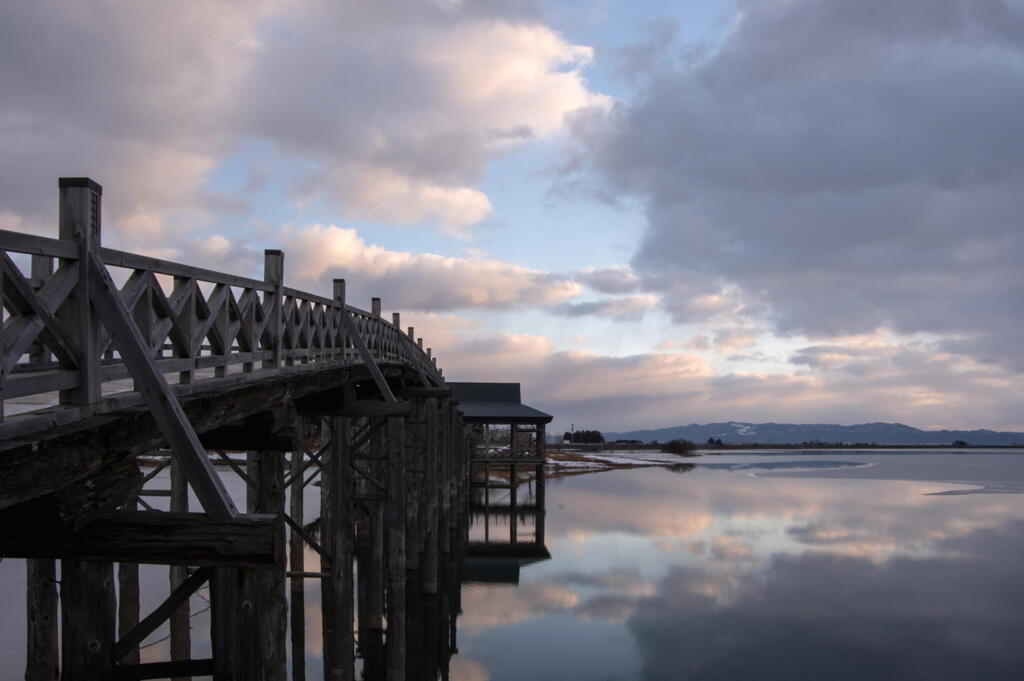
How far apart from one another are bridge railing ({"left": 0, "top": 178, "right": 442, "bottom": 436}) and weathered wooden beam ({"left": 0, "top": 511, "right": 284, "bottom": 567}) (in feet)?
2.36

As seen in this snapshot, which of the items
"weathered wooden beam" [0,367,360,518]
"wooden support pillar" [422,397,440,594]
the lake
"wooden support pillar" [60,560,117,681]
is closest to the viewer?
"weathered wooden beam" [0,367,360,518]

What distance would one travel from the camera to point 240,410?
7051 millimetres

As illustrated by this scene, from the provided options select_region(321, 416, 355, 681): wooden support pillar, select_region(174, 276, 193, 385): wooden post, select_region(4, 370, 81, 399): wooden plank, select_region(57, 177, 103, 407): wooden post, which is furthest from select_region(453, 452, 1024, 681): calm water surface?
select_region(4, 370, 81, 399): wooden plank

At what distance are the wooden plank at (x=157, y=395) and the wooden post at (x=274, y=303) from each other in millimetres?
3565

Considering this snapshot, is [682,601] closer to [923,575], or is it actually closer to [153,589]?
[923,575]

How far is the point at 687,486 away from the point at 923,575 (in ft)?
113

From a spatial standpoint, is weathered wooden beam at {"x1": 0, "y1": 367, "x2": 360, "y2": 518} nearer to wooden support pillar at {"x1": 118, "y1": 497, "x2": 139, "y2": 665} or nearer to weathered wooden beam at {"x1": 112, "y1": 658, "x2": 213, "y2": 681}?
weathered wooden beam at {"x1": 112, "y1": 658, "x2": 213, "y2": 681}

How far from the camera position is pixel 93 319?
181 inches

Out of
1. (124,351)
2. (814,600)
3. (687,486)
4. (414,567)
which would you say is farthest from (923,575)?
(687,486)

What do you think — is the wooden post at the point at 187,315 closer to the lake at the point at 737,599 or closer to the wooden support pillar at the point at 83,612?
the wooden support pillar at the point at 83,612

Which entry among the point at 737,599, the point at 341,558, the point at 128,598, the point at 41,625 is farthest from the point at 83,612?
the point at 737,599

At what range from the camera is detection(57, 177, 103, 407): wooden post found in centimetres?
446

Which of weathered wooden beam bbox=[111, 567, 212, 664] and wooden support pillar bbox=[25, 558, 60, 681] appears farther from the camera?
wooden support pillar bbox=[25, 558, 60, 681]

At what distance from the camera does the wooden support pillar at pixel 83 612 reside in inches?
283
